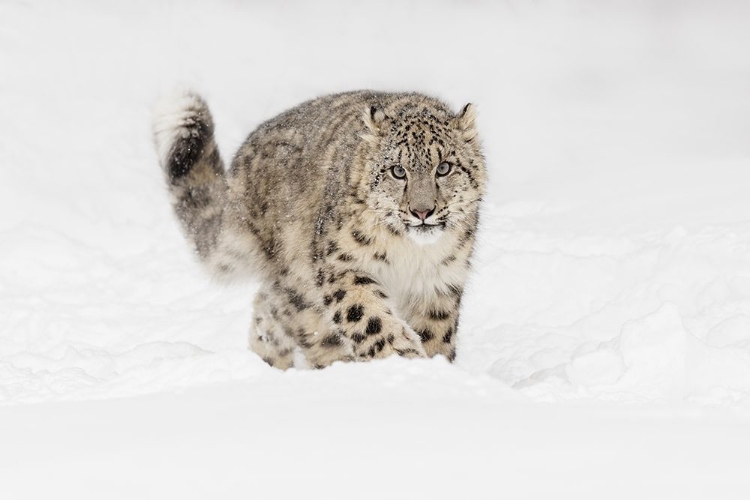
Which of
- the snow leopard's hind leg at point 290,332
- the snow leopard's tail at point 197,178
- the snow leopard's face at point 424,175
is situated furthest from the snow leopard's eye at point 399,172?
the snow leopard's tail at point 197,178

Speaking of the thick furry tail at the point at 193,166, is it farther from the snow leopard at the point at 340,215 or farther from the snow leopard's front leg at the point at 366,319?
the snow leopard's front leg at the point at 366,319

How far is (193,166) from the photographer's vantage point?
23.4 ft

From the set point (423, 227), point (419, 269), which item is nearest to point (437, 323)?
point (419, 269)

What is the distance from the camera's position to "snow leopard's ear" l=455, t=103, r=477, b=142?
6.08m

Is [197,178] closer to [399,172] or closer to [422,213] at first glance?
[399,172]

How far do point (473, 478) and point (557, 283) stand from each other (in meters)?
4.51

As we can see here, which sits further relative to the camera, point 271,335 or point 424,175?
point 271,335

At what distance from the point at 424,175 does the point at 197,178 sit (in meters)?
1.96

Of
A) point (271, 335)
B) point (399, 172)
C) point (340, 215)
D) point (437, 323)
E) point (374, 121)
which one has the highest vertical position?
point (374, 121)

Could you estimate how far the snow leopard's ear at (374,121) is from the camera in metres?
5.99

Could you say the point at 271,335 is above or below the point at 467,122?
below

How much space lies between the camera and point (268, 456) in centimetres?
384

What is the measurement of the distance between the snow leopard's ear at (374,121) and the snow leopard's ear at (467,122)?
1.33 feet

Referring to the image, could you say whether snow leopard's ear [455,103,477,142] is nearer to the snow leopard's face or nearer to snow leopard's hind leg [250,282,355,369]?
the snow leopard's face
